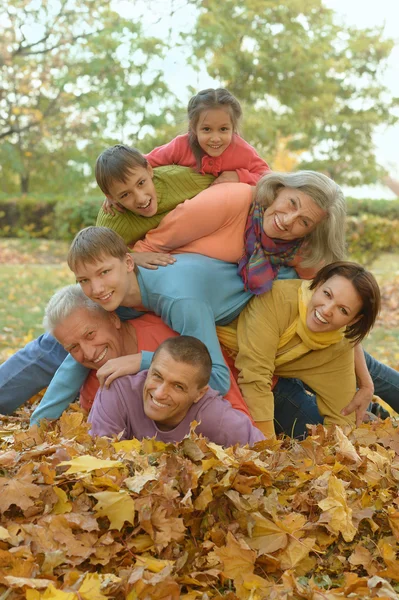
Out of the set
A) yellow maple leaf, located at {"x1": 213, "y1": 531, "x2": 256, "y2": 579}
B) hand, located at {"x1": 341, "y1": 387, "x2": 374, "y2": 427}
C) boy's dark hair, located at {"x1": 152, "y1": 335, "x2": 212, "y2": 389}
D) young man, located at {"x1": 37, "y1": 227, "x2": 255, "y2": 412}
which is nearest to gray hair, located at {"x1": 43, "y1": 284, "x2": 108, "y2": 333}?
young man, located at {"x1": 37, "y1": 227, "x2": 255, "y2": 412}

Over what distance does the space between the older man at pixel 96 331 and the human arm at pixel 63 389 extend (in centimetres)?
6

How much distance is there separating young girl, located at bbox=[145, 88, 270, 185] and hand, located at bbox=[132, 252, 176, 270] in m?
0.62

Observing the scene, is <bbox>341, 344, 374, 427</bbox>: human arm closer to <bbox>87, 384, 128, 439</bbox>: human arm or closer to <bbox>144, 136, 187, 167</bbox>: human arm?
<bbox>87, 384, 128, 439</bbox>: human arm

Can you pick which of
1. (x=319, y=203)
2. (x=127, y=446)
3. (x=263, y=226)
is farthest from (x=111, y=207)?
(x=127, y=446)

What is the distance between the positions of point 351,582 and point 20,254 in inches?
540

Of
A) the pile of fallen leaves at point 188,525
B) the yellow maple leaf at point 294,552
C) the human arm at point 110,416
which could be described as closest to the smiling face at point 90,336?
the human arm at point 110,416

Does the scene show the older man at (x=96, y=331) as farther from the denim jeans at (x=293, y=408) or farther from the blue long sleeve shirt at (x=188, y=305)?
the denim jeans at (x=293, y=408)

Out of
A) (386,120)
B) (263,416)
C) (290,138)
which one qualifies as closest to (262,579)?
(263,416)

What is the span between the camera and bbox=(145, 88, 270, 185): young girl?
13.3 feet

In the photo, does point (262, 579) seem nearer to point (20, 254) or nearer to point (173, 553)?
point (173, 553)

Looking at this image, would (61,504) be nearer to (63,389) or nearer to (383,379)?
(63,389)

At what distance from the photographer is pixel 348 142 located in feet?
81.2

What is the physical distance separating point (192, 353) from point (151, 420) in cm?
42

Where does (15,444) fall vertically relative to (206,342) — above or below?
below
